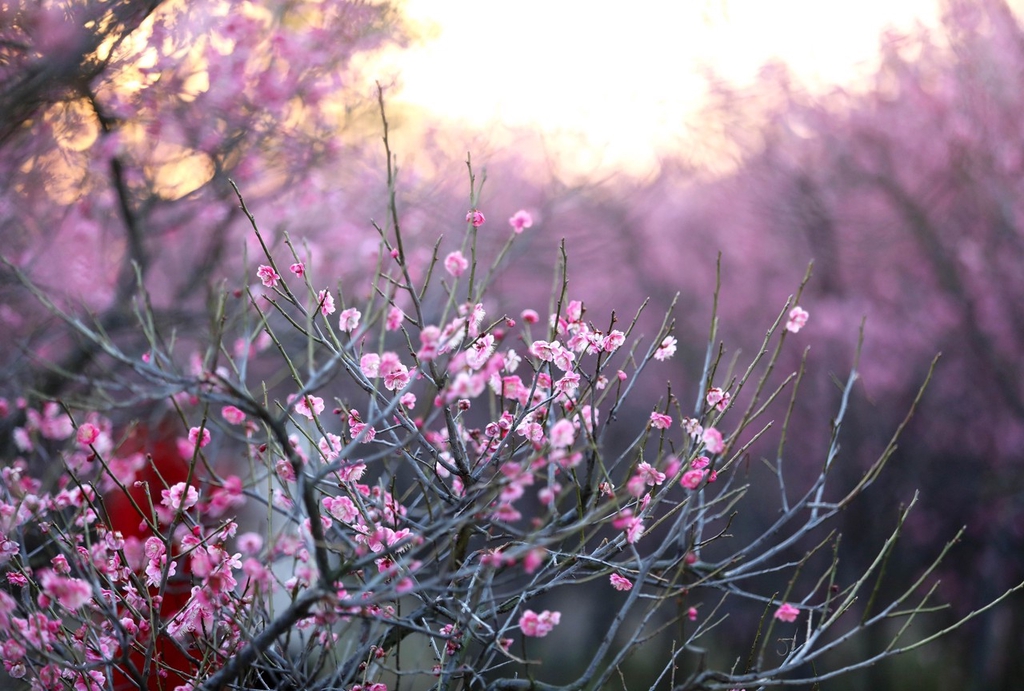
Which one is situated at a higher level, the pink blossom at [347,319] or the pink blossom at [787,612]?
the pink blossom at [347,319]

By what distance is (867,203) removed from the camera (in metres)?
11.3

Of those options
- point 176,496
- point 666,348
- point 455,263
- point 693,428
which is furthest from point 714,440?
point 176,496

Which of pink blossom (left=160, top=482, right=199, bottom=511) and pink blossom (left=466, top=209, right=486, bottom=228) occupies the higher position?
pink blossom (left=466, top=209, right=486, bottom=228)

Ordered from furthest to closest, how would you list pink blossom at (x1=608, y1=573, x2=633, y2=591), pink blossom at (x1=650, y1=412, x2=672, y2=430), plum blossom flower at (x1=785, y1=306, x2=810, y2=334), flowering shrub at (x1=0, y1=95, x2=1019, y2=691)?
plum blossom flower at (x1=785, y1=306, x2=810, y2=334) → pink blossom at (x1=608, y1=573, x2=633, y2=591) → pink blossom at (x1=650, y1=412, x2=672, y2=430) → flowering shrub at (x1=0, y1=95, x2=1019, y2=691)

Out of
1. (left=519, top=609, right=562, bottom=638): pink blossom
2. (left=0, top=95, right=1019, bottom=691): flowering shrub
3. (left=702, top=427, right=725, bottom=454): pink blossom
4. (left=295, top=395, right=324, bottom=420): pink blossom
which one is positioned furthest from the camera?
(left=295, top=395, right=324, bottom=420): pink blossom

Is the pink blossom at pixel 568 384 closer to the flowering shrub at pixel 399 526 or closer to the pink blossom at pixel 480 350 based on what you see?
the flowering shrub at pixel 399 526

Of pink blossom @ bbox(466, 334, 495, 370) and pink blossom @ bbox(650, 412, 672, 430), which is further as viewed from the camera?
pink blossom @ bbox(650, 412, 672, 430)

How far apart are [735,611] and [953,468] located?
353cm

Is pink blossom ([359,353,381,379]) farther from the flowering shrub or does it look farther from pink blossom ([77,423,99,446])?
pink blossom ([77,423,99,446])

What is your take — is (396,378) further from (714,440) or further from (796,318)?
(796,318)

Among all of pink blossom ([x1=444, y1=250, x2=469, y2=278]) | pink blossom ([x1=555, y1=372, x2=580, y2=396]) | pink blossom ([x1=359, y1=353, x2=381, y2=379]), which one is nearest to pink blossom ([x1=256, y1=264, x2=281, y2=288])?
pink blossom ([x1=359, y1=353, x2=381, y2=379])

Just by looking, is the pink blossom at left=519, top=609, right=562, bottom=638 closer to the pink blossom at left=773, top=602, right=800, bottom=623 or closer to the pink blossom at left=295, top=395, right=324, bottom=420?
the pink blossom at left=773, top=602, right=800, bottom=623

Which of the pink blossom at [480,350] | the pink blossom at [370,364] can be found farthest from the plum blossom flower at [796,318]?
the pink blossom at [370,364]

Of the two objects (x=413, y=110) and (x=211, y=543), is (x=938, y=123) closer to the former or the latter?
(x=413, y=110)
